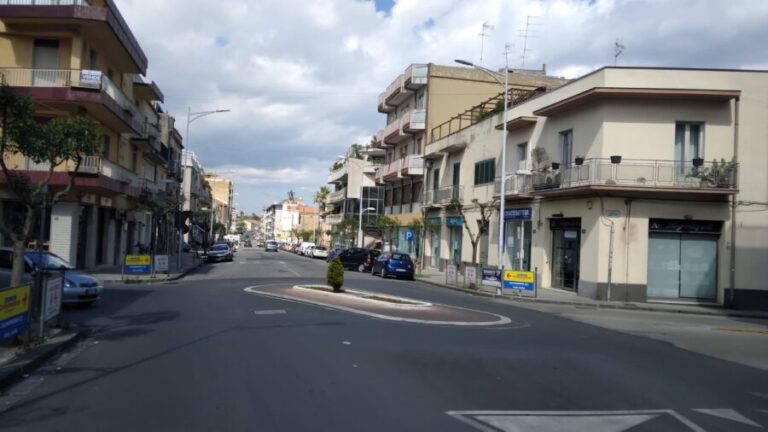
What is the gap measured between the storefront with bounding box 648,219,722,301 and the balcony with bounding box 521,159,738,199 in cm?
172

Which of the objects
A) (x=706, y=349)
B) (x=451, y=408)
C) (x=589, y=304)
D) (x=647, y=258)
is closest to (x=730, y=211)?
(x=647, y=258)

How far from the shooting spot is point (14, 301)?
980 cm

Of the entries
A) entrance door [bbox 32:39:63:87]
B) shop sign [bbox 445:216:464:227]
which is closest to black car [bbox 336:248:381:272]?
shop sign [bbox 445:216:464:227]

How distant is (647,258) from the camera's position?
26203 mm

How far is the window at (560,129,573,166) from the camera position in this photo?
28.8m

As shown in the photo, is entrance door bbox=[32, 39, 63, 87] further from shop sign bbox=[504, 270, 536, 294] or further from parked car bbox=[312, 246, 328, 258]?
parked car bbox=[312, 246, 328, 258]

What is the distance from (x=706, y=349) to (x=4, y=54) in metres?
28.8

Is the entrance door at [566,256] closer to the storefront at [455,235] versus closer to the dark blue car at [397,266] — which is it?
the dark blue car at [397,266]

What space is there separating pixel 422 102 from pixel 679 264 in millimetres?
27198

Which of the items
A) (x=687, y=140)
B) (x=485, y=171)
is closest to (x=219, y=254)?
(x=485, y=171)

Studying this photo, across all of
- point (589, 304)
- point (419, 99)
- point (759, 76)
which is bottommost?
point (589, 304)

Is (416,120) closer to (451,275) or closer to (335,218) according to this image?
(451,275)

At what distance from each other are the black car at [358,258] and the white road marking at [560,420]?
35655 mm

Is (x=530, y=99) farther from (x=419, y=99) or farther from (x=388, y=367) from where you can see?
(x=388, y=367)
